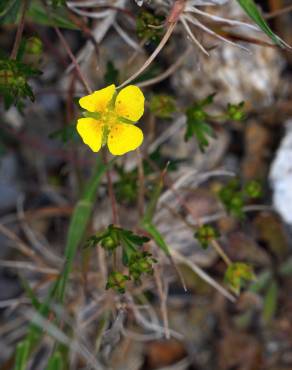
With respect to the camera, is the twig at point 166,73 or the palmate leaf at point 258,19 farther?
the twig at point 166,73

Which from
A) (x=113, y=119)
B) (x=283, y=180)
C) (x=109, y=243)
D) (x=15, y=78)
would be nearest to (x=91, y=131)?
(x=113, y=119)

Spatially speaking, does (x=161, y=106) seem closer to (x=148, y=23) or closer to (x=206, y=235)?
(x=148, y=23)

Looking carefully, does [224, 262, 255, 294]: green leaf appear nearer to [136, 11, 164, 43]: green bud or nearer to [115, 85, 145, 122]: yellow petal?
[115, 85, 145, 122]: yellow petal

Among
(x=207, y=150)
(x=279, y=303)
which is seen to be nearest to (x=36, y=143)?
(x=207, y=150)

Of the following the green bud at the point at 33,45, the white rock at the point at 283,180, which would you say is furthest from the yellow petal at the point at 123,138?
the white rock at the point at 283,180

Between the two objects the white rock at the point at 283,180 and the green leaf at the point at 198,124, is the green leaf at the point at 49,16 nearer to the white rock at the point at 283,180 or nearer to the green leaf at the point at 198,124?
the green leaf at the point at 198,124

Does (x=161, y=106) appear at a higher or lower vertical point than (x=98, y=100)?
lower

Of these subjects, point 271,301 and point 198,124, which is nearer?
point 198,124
